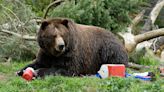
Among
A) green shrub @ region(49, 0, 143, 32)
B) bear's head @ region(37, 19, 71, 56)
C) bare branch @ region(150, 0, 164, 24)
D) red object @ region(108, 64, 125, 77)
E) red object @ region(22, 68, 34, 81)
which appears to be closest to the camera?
red object @ region(22, 68, 34, 81)

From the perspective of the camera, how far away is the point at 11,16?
987 cm

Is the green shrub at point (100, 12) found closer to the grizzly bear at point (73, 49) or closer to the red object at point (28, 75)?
the grizzly bear at point (73, 49)

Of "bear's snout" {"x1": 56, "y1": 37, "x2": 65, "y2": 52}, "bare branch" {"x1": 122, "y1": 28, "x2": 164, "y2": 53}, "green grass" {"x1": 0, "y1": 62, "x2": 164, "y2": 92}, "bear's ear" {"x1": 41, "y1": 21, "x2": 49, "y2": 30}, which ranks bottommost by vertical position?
"green grass" {"x1": 0, "y1": 62, "x2": 164, "y2": 92}

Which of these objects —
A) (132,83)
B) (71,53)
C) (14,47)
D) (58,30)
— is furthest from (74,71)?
(14,47)

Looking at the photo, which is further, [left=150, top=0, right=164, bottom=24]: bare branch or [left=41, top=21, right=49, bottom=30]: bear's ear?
[left=150, top=0, right=164, bottom=24]: bare branch

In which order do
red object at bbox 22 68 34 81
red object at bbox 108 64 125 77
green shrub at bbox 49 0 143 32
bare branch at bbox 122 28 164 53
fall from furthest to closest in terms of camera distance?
1. bare branch at bbox 122 28 164 53
2. green shrub at bbox 49 0 143 32
3. red object at bbox 108 64 125 77
4. red object at bbox 22 68 34 81

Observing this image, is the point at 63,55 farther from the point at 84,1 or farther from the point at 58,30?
the point at 84,1

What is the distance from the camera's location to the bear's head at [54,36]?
21.8 feet

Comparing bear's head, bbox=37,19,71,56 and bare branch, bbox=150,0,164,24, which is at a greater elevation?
bare branch, bbox=150,0,164,24

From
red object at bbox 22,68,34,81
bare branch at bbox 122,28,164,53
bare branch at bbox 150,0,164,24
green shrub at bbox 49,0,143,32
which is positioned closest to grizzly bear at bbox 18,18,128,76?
red object at bbox 22,68,34,81

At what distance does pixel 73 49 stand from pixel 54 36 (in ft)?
1.58

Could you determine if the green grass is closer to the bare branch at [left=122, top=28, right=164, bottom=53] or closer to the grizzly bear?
the grizzly bear

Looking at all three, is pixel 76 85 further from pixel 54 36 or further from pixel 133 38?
pixel 133 38

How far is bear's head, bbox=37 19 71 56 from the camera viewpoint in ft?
21.8
